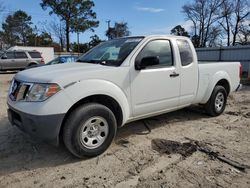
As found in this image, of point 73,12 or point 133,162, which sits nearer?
point 133,162

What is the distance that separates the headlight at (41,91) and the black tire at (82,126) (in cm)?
42

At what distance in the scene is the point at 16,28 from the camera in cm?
4888

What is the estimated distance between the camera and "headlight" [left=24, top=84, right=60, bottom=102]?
128 inches

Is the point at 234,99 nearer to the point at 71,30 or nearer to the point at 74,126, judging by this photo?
the point at 74,126

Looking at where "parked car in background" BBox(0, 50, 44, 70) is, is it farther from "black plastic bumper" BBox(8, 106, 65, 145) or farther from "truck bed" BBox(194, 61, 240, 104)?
"black plastic bumper" BBox(8, 106, 65, 145)

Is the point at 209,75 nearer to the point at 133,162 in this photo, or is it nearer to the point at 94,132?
the point at 133,162

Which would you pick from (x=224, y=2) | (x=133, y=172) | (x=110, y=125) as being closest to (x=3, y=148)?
(x=110, y=125)

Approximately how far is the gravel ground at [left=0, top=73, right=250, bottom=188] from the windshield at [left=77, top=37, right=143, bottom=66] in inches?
55.2

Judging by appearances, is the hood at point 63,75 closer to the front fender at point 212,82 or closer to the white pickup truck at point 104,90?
the white pickup truck at point 104,90

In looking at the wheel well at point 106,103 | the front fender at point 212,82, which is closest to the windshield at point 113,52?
the wheel well at point 106,103

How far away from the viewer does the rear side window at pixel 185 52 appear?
487 centimetres

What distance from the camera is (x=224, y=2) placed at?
4403 centimetres

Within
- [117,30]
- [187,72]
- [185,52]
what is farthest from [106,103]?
[117,30]

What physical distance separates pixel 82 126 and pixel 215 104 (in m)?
3.54
